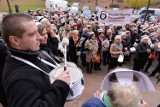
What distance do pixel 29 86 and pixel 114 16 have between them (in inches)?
378

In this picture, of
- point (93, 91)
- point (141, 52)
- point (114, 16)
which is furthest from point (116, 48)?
point (114, 16)

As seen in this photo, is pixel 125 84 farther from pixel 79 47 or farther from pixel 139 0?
pixel 139 0

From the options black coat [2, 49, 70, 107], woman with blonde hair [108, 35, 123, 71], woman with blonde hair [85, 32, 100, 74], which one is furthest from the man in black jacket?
woman with blonde hair [108, 35, 123, 71]

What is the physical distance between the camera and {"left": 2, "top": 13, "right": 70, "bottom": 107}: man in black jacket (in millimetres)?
1544

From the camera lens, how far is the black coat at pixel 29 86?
1.54 metres

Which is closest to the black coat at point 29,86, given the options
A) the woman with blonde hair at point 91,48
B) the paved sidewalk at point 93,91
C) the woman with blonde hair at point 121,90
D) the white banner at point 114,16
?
the woman with blonde hair at point 121,90

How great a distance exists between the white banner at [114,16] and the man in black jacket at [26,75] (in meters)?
9.07

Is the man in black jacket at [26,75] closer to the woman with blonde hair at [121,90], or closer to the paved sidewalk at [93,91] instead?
the woman with blonde hair at [121,90]

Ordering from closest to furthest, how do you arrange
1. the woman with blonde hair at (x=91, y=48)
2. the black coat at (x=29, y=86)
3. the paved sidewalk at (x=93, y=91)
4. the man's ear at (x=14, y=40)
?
the black coat at (x=29, y=86) → the man's ear at (x=14, y=40) → the paved sidewalk at (x=93, y=91) → the woman with blonde hair at (x=91, y=48)

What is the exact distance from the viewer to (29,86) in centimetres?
156

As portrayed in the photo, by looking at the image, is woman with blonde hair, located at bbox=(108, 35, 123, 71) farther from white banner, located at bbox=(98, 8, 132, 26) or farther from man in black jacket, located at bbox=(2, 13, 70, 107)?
man in black jacket, located at bbox=(2, 13, 70, 107)

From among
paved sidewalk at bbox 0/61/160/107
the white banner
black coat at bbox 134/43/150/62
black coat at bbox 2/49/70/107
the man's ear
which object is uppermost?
the man's ear

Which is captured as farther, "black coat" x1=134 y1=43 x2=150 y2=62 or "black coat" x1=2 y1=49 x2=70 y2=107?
"black coat" x1=134 y1=43 x2=150 y2=62

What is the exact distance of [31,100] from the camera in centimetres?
153
